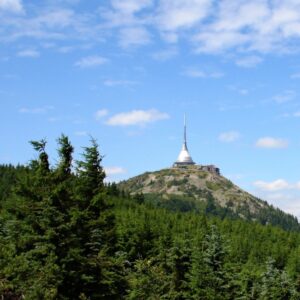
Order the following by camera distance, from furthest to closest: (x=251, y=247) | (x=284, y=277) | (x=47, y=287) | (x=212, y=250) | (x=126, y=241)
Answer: (x=251, y=247)
(x=126, y=241)
(x=284, y=277)
(x=212, y=250)
(x=47, y=287)

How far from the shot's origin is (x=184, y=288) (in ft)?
235

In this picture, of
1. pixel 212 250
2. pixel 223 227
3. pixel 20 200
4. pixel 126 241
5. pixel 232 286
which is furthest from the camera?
pixel 223 227

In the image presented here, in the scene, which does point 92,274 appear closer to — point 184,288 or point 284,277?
point 184,288

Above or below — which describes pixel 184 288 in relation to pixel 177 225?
below

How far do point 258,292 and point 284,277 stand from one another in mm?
4447

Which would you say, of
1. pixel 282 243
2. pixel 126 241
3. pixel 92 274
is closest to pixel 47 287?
pixel 92 274

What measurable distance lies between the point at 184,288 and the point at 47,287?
145ft

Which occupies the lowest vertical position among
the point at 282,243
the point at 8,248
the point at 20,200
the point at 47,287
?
the point at 47,287

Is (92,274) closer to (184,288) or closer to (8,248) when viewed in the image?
(8,248)

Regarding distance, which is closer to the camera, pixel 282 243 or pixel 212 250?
pixel 212 250

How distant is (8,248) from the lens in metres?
36.9

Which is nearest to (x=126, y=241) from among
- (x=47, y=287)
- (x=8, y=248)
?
(x=8, y=248)

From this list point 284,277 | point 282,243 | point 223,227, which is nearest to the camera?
point 284,277

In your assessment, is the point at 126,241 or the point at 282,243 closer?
the point at 126,241
